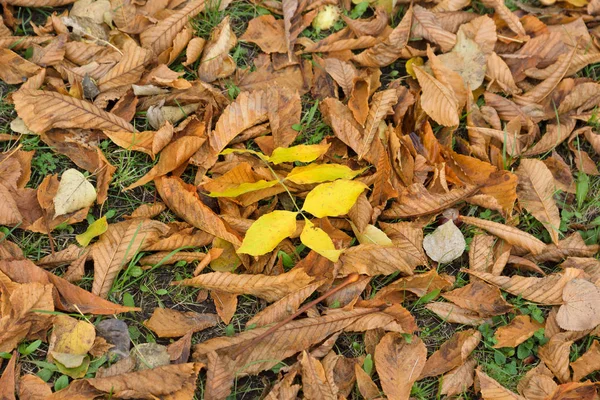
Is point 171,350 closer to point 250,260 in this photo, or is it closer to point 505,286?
point 250,260

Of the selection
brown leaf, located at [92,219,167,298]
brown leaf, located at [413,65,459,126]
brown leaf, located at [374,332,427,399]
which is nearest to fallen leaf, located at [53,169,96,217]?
brown leaf, located at [92,219,167,298]

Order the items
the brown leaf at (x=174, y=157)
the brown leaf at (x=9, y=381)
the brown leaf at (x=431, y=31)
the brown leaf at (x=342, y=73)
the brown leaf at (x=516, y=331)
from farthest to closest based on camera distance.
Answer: the brown leaf at (x=431, y=31), the brown leaf at (x=342, y=73), the brown leaf at (x=174, y=157), the brown leaf at (x=516, y=331), the brown leaf at (x=9, y=381)

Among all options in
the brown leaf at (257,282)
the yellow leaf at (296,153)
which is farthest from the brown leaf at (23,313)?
the yellow leaf at (296,153)

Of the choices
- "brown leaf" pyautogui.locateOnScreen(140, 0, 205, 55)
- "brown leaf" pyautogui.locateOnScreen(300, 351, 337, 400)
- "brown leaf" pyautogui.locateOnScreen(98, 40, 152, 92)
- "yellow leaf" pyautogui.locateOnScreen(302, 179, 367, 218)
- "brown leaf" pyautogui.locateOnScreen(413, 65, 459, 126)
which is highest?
"brown leaf" pyautogui.locateOnScreen(140, 0, 205, 55)

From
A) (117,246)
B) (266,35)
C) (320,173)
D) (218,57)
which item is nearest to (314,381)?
(320,173)

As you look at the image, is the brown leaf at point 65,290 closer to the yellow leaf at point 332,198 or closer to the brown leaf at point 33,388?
the brown leaf at point 33,388

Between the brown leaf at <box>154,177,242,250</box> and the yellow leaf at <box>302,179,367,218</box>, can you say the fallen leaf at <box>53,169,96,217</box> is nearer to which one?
the brown leaf at <box>154,177,242,250</box>
